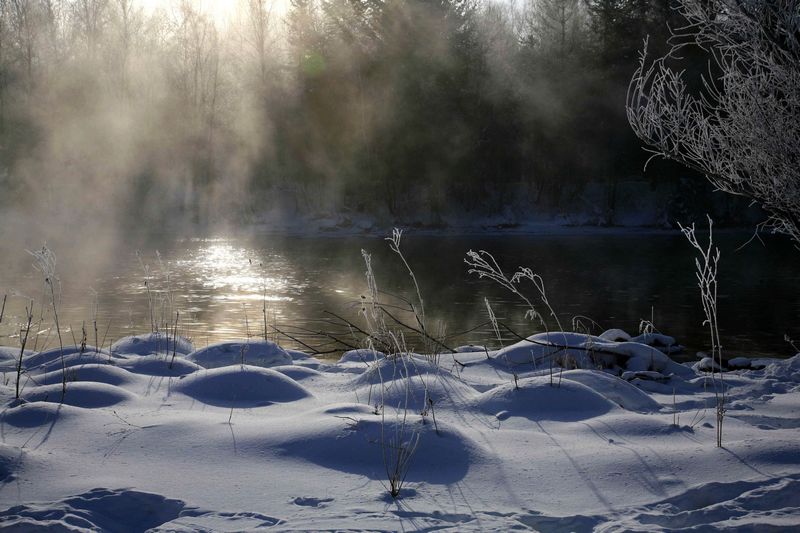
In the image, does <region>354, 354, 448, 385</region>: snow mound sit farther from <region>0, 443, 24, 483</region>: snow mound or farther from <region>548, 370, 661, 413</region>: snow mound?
<region>0, 443, 24, 483</region>: snow mound

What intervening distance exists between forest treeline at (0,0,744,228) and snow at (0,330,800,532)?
31.6m

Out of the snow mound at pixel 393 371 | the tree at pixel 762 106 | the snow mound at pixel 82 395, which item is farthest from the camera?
the snow mound at pixel 393 371

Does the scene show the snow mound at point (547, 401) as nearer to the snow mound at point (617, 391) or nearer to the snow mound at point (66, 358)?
the snow mound at point (617, 391)

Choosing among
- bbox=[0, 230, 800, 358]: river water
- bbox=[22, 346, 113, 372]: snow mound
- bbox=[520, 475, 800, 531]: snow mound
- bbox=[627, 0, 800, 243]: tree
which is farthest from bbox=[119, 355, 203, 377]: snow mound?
bbox=[627, 0, 800, 243]: tree

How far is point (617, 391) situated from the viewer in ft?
17.2

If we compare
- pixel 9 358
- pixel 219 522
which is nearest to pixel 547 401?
pixel 219 522

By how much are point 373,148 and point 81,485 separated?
34209 millimetres

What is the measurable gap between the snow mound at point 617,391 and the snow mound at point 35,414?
3437mm

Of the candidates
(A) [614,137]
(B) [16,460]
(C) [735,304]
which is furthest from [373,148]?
(B) [16,460]

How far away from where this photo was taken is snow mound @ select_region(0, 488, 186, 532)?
2.93 meters

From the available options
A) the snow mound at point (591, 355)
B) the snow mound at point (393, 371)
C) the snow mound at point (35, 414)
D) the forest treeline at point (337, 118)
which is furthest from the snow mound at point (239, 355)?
the forest treeline at point (337, 118)

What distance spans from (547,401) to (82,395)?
3059mm

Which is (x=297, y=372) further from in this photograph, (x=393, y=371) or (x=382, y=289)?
(x=382, y=289)

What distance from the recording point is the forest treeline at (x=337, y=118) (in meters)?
35.7
